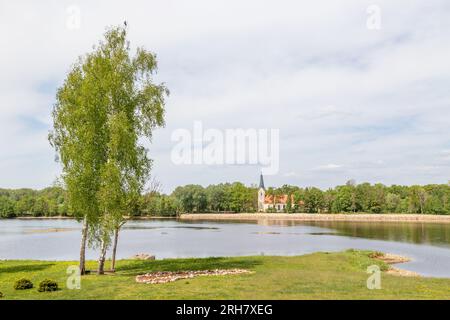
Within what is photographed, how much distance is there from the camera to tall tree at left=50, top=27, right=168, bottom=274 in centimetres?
3341

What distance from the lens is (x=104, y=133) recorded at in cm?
3447

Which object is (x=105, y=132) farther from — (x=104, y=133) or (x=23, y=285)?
(x=23, y=285)

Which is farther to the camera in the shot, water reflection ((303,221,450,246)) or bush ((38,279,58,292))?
water reflection ((303,221,450,246))

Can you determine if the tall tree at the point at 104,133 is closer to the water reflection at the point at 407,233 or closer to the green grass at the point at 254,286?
the green grass at the point at 254,286

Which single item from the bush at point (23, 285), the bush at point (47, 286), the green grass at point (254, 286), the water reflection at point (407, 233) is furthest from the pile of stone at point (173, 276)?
the water reflection at point (407, 233)

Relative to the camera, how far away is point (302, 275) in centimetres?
3225

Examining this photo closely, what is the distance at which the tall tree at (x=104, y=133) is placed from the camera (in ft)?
110

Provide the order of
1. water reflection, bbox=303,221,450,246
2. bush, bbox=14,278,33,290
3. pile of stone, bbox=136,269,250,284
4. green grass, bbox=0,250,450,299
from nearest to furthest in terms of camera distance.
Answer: green grass, bbox=0,250,450,299
bush, bbox=14,278,33,290
pile of stone, bbox=136,269,250,284
water reflection, bbox=303,221,450,246

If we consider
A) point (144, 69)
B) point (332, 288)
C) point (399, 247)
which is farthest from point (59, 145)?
point (399, 247)

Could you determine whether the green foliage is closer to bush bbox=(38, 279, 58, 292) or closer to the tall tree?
→ the tall tree

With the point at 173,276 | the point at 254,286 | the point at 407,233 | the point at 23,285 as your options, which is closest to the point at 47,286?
the point at 23,285

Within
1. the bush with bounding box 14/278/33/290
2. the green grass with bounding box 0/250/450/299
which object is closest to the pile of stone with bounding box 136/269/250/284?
the green grass with bounding box 0/250/450/299
